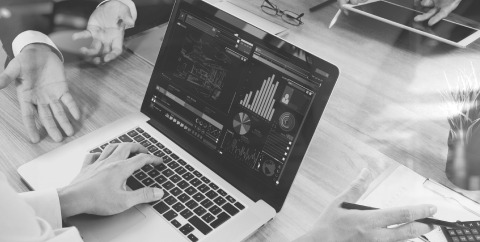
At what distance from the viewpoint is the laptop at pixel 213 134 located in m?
0.74

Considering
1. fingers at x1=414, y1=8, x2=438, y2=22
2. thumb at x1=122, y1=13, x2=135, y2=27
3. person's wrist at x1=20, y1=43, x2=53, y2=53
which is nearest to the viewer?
person's wrist at x1=20, y1=43, x2=53, y2=53

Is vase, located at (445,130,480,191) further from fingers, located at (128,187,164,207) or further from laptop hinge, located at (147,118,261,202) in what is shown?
fingers, located at (128,187,164,207)

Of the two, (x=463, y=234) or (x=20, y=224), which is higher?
(x=463, y=234)

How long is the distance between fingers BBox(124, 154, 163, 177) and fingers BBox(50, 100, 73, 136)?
244 mm

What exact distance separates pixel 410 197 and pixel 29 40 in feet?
3.63

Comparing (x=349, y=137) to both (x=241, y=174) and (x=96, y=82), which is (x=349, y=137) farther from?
(x=96, y=82)

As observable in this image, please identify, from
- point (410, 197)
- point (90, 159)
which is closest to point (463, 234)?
point (410, 197)

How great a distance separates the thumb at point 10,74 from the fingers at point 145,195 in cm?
51

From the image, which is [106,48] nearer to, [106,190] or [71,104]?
[71,104]

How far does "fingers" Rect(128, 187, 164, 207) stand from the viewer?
2.43 ft

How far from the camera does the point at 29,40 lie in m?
1.14

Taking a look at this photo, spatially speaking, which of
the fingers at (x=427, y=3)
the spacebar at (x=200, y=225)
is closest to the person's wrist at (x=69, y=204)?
the spacebar at (x=200, y=225)

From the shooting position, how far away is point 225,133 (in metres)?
0.84

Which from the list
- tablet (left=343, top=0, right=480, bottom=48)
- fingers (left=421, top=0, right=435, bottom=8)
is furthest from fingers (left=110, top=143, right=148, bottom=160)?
fingers (left=421, top=0, right=435, bottom=8)
